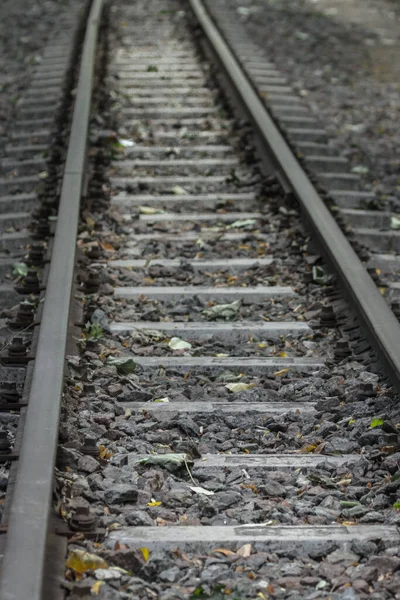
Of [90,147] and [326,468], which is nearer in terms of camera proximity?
[326,468]

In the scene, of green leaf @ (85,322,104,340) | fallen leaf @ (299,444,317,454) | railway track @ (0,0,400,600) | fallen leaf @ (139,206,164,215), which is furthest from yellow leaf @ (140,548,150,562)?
fallen leaf @ (139,206,164,215)

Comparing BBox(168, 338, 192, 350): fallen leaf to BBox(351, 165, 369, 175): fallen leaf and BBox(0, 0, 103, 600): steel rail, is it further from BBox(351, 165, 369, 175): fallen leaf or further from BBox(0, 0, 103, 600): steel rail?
BBox(351, 165, 369, 175): fallen leaf

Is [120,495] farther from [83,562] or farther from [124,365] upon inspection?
[124,365]

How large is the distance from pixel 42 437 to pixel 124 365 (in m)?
0.98

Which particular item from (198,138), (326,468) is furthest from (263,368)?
(198,138)

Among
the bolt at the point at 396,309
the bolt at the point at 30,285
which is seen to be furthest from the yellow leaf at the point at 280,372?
the bolt at the point at 30,285

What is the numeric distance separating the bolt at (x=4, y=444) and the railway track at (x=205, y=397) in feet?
0.16

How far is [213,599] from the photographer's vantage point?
2.78m

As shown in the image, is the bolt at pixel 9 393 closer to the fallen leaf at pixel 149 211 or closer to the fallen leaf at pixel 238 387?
the fallen leaf at pixel 238 387

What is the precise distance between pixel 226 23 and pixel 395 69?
220 cm

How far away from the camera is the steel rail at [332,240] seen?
4172mm

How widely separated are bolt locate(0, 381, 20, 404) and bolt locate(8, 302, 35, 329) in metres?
0.69

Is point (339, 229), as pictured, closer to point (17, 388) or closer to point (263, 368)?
point (263, 368)

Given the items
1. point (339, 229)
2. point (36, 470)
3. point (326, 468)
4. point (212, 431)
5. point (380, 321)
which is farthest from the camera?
point (339, 229)
